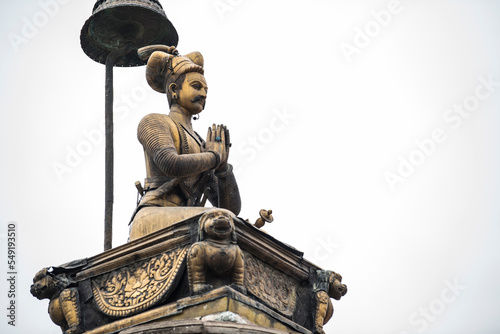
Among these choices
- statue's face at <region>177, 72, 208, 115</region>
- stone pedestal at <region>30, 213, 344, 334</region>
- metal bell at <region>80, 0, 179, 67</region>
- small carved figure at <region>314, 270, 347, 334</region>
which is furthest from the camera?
metal bell at <region>80, 0, 179, 67</region>

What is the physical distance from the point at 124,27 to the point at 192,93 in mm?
2151

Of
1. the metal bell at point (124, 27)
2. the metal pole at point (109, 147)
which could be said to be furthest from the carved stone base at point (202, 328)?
the metal bell at point (124, 27)

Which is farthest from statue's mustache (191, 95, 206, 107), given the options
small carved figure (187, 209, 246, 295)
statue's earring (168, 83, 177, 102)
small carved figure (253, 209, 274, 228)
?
small carved figure (187, 209, 246, 295)

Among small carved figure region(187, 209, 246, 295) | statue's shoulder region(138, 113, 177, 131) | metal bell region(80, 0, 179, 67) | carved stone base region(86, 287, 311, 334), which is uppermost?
metal bell region(80, 0, 179, 67)

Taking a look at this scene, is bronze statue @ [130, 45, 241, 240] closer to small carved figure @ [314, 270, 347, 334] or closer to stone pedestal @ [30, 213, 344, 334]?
stone pedestal @ [30, 213, 344, 334]

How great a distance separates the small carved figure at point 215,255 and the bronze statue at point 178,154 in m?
0.70

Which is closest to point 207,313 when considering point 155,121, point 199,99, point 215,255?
point 215,255

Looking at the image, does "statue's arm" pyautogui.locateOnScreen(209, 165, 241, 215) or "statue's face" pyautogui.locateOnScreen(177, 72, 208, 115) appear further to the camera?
"statue's face" pyautogui.locateOnScreen(177, 72, 208, 115)

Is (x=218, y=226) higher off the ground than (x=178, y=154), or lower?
lower

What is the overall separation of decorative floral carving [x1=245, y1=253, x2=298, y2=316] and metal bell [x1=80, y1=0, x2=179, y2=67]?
4432 mm

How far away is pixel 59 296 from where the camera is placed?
11.7 meters

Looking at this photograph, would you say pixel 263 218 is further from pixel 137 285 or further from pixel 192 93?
pixel 137 285

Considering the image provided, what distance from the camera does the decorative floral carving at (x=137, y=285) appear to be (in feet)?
36.1

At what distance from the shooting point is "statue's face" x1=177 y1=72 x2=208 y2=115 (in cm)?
1295
